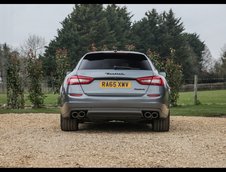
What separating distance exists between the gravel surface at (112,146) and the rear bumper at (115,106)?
1.12 feet

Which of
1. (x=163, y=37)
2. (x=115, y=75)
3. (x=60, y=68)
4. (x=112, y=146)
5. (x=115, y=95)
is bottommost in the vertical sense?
(x=112, y=146)

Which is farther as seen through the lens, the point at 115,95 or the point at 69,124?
the point at 69,124

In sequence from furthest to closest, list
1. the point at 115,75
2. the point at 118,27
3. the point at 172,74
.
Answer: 1. the point at 118,27
2. the point at 172,74
3. the point at 115,75

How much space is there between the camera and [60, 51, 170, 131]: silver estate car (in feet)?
25.1

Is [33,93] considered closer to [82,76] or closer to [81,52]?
[82,76]

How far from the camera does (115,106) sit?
7625 millimetres

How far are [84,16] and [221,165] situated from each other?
187 feet

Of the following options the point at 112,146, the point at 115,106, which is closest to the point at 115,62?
the point at 115,106

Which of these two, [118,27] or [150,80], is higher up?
[118,27]

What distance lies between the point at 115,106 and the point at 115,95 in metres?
0.20

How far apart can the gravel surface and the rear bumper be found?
1.12ft

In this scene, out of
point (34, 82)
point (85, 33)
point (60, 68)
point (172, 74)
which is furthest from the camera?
point (85, 33)

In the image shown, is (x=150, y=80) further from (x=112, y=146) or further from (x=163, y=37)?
(x=163, y=37)

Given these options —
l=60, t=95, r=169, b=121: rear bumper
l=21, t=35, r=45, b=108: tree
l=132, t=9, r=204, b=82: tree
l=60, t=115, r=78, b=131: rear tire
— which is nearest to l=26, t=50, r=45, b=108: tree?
l=21, t=35, r=45, b=108: tree
